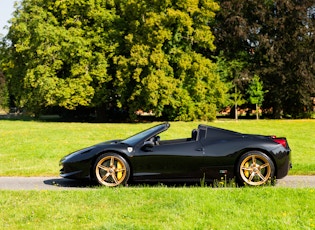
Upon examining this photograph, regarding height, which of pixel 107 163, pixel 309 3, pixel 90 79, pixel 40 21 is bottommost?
pixel 107 163

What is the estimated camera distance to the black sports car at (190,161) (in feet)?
26.3

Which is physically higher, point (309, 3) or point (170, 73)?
point (309, 3)

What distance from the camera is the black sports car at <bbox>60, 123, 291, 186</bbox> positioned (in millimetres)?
8023

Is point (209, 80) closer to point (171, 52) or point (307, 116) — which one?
point (171, 52)

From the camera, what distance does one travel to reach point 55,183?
883 cm

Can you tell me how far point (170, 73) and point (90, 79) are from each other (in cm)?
670

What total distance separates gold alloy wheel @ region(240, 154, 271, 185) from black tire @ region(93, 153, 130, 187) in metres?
2.15

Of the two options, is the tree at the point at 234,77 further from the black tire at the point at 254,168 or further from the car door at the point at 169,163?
the car door at the point at 169,163

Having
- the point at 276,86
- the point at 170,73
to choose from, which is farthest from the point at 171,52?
the point at 276,86

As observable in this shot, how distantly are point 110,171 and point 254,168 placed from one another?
104 inches

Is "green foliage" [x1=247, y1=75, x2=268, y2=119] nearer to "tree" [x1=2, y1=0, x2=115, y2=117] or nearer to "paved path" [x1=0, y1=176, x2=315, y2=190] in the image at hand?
"tree" [x1=2, y1=0, x2=115, y2=117]

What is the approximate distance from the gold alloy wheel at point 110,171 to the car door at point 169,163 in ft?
0.86

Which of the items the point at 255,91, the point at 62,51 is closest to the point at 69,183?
the point at 62,51

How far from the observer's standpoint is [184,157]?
8086mm
